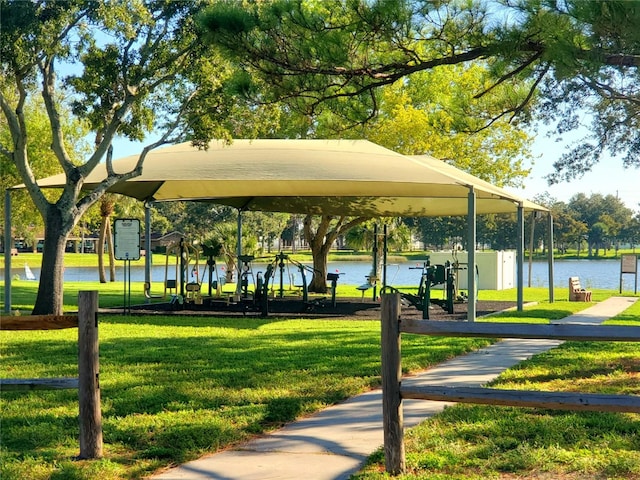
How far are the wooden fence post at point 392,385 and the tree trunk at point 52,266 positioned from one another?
35.4ft

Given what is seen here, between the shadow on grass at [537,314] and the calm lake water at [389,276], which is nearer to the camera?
the shadow on grass at [537,314]

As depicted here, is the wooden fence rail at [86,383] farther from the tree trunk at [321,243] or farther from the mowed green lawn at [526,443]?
the tree trunk at [321,243]

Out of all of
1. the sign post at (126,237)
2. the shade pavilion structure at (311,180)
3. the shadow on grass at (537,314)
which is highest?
the shade pavilion structure at (311,180)

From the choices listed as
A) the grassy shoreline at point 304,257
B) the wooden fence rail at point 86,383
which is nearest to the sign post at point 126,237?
the wooden fence rail at point 86,383

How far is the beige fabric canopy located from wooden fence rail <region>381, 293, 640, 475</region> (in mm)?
8353

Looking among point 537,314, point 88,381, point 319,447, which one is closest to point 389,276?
point 537,314

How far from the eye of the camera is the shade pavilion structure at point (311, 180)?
13273mm

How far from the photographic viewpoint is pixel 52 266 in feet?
47.1

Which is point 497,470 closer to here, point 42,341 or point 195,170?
point 42,341

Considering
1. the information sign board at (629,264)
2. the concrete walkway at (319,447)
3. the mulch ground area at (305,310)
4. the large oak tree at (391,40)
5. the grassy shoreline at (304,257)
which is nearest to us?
the concrete walkway at (319,447)

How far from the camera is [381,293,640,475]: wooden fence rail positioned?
14.2 ft

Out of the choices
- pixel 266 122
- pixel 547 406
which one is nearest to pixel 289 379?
pixel 547 406

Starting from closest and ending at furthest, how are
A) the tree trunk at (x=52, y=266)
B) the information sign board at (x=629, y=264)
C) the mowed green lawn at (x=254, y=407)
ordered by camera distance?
the mowed green lawn at (x=254, y=407)
the tree trunk at (x=52, y=266)
the information sign board at (x=629, y=264)

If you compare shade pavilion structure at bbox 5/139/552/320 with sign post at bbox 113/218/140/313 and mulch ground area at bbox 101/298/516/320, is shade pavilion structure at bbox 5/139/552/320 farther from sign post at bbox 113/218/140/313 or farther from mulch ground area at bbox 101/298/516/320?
mulch ground area at bbox 101/298/516/320
